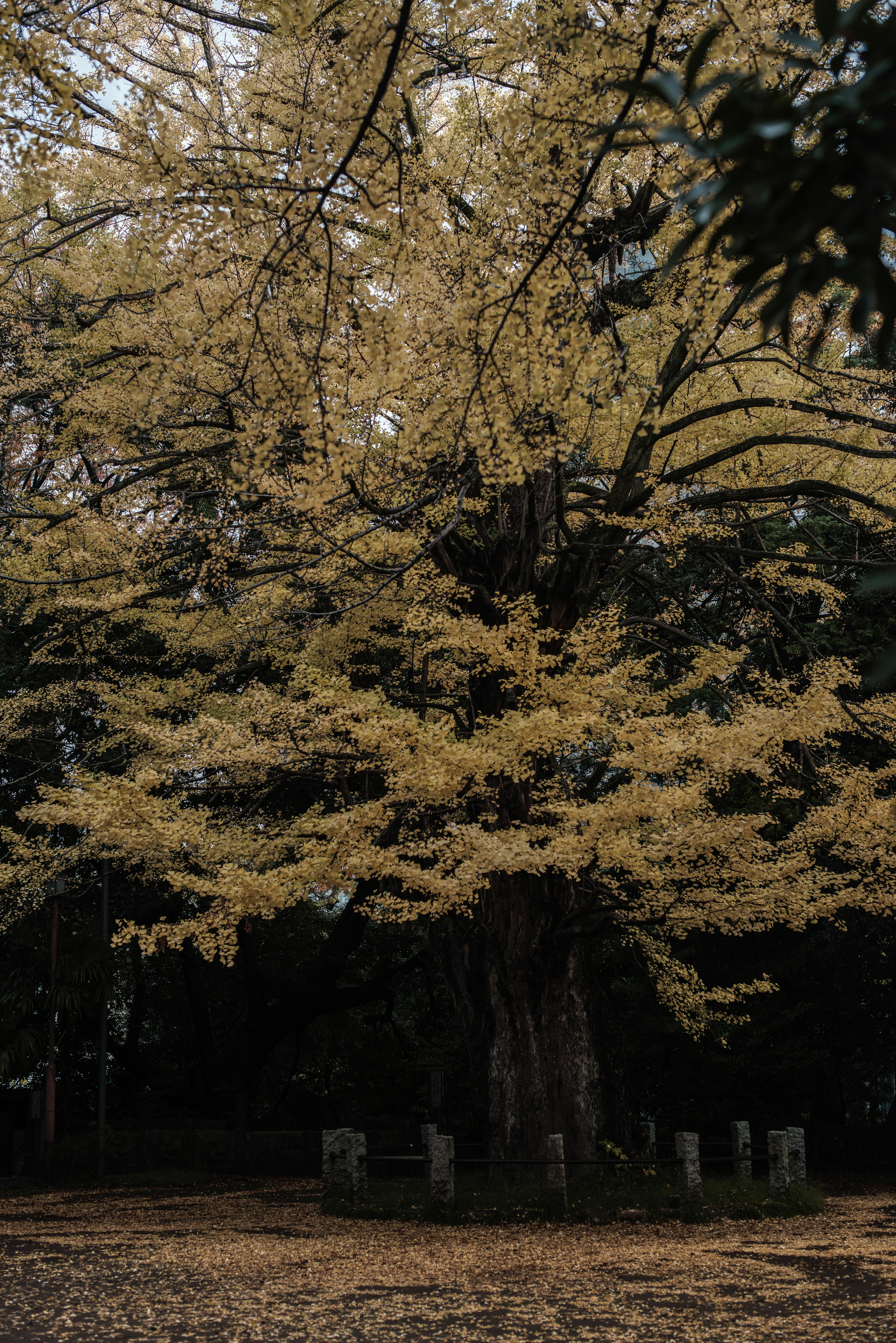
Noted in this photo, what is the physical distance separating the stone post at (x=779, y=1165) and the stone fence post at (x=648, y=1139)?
2.02 metres

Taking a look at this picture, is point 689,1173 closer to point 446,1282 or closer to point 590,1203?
point 590,1203

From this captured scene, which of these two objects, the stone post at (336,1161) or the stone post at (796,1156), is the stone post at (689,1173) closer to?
the stone post at (796,1156)

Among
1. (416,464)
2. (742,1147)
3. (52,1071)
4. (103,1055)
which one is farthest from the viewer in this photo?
(103,1055)

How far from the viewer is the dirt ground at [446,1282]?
5.54 metres

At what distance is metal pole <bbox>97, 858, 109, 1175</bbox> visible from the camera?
51.5 feet

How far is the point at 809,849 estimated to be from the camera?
9.89 metres

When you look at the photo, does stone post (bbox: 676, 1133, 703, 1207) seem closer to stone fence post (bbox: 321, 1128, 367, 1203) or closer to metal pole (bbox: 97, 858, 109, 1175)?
stone fence post (bbox: 321, 1128, 367, 1203)

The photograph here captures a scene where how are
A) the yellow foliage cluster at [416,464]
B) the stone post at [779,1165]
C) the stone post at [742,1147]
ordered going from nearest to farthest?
the yellow foliage cluster at [416,464]
the stone post at [779,1165]
the stone post at [742,1147]

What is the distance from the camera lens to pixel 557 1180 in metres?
9.43

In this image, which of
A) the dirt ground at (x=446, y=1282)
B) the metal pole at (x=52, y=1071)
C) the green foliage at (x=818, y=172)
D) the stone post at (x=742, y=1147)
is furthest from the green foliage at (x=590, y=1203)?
the green foliage at (x=818, y=172)

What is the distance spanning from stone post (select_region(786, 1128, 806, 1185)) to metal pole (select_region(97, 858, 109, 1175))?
9770 millimetres

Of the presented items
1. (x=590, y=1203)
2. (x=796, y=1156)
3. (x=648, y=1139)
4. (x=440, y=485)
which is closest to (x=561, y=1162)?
(x=590, y=1203)

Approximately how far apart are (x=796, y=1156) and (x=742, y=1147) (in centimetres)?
103

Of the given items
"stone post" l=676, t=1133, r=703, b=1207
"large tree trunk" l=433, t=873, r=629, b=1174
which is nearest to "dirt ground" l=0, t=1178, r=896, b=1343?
"stone post" l=676, t=1133, r=703, b=1207
